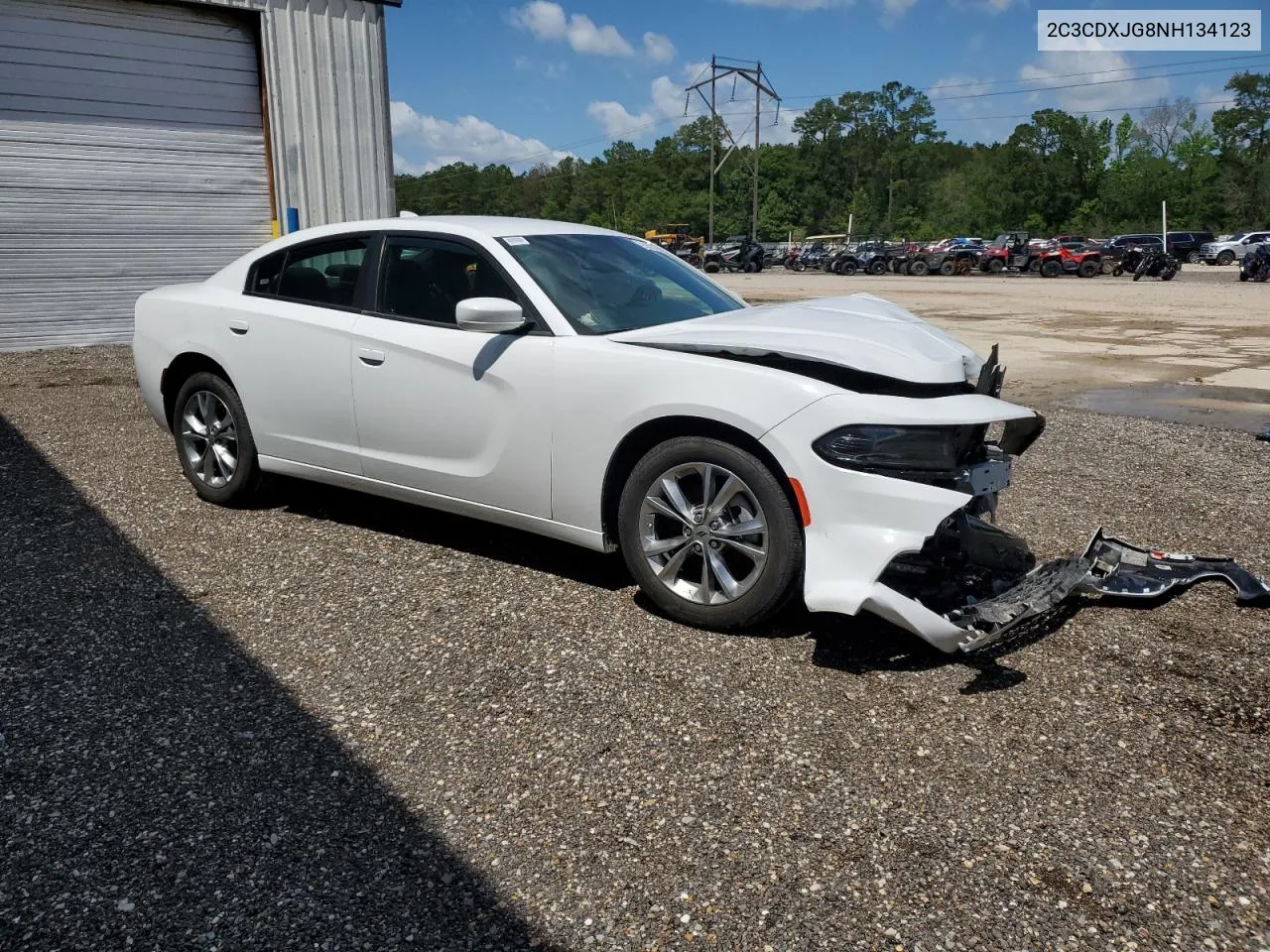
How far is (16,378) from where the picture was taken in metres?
10.1

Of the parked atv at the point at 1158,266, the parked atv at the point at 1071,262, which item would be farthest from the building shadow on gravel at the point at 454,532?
the parked atv at the point at 1071,262

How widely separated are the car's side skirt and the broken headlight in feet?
3.49

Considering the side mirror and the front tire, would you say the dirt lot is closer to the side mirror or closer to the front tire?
the side mirror

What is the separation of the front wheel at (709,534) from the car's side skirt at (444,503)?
21 centimetres

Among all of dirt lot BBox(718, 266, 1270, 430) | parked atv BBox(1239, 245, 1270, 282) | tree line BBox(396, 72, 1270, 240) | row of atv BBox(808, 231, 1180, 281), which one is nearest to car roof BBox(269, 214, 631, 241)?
dirt lot BBox(718, 266, 1270, 430)

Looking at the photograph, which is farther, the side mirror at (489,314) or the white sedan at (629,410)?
the side mirror at (489,314)

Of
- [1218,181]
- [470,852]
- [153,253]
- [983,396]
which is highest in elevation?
[1218,181]

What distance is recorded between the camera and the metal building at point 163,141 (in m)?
11.4

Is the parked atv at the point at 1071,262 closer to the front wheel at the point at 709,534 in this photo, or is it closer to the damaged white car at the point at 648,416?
the damaged white car at the point at 648,416

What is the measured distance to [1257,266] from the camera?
34.3 metres

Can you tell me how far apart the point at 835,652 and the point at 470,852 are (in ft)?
5.34

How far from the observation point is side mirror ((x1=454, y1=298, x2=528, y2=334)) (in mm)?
3996

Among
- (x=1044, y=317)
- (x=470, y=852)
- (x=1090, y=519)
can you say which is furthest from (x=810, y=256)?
(x=470, y=852)

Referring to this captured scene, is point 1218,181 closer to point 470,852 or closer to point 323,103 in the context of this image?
point 323,103
